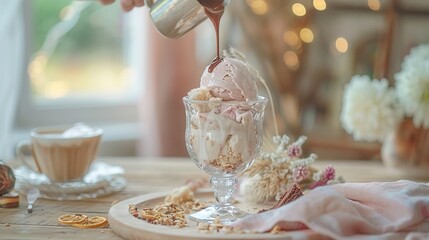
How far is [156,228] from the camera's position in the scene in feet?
3.99

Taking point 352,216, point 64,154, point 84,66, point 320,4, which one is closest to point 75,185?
point 64,154

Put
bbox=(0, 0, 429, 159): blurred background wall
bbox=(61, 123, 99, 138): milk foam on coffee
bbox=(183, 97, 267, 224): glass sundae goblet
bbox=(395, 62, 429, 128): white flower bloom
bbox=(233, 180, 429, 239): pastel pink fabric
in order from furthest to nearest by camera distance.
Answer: bbox=(0, 0, 429, 159): blurred background wall < bbox=(395, 62, 429, 128): white flower bloom < bbox=(61, 123, 99, 138): milk foam on coffee < bbox=(183, 97, 267, 224): glass sundae goblet < bbox=(233, 180, 429, 239): pastel pink fabric

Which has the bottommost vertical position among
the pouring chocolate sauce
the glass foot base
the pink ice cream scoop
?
the glass foot base

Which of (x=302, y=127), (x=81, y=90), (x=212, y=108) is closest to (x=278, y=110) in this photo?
(x=302, y=127)

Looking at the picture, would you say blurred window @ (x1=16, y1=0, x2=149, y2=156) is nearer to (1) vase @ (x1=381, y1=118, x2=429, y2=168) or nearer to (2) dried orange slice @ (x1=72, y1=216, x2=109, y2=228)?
(1) vase @ (x1=381, y1=118, x2=429, y2=168)

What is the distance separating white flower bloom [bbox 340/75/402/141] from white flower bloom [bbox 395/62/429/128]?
0.12 ft

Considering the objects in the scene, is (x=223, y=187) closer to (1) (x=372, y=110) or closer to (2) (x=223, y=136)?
(2) (x=223, y=136)

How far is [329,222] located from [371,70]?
174 centimetres

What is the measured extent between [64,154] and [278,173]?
0.45m

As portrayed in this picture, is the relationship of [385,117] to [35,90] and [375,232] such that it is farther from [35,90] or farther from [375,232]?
[35,90]

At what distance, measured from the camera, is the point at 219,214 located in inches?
52.9

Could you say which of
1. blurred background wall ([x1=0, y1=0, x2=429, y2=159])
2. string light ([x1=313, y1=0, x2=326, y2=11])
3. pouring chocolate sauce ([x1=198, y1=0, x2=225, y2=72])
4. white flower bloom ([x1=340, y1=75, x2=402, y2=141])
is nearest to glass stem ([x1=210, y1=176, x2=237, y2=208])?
pouring chocolate sauce ([x1=198, y1=0, x2=225, y2=72])

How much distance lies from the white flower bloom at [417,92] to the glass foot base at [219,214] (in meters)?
0.65

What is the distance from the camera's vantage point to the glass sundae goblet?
128 centimetres
